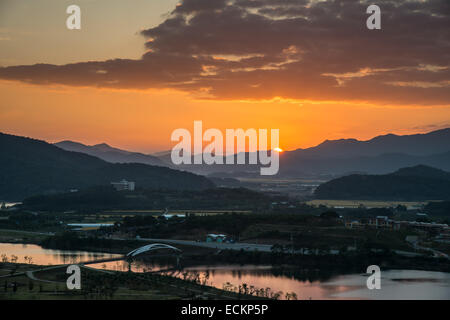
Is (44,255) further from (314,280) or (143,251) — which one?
(314,280)

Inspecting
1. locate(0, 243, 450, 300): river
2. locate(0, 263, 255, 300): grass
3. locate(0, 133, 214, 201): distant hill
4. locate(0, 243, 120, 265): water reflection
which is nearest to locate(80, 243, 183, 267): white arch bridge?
locate(0, 243, 450, 300): river

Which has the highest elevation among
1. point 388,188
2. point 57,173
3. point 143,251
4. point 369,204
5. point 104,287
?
point 57,173

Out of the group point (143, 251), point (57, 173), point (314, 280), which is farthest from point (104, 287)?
point (57, 173)

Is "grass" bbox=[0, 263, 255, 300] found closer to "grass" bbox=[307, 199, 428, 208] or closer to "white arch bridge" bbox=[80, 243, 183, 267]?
"white arch bridge" bbox=[80, 243, 183, 267]

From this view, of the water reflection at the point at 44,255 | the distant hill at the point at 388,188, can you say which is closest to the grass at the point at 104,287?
the water reflection at the point at 44,255

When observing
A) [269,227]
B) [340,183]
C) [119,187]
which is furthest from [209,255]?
[340,183]
